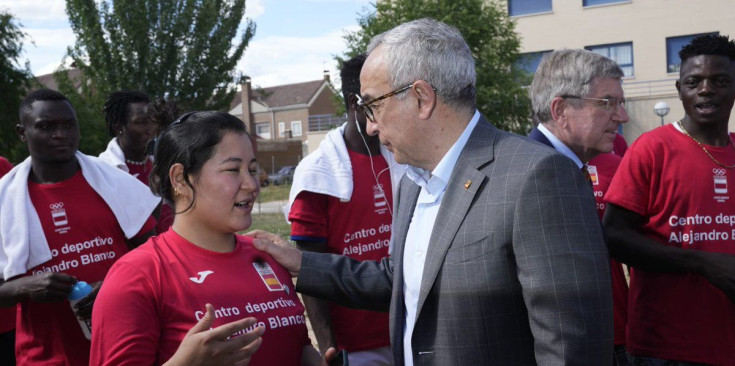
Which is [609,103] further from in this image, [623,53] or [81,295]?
[623,53]

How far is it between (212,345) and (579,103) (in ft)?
7.07

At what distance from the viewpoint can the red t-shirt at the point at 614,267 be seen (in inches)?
155

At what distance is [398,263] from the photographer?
261cm

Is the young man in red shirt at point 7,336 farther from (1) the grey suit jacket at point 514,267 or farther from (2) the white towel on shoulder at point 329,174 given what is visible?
(1) the grey suit jacket at point 514,267

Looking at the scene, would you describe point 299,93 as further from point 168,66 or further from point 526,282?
point 526,282

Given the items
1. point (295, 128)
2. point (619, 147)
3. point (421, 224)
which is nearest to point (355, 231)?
point (421, 224)

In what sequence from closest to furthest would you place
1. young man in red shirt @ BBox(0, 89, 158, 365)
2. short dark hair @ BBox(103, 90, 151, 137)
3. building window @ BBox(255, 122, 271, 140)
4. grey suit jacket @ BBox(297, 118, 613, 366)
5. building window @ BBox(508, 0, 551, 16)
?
grey suit jacket @ BBox(297, 118, 613, 366) < young man in red shirt @ BBox(0, 89, 158, 365) < short dark hair @ BBox(103, 90, 151, 137) < building window @ BBox(508, 0, 551, 16) < building window @ BBox(255, 122, 271, 140)

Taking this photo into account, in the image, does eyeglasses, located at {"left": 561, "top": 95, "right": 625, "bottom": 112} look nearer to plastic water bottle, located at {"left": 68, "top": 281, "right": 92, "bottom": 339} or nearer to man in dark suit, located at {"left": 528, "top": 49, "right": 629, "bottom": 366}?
man in dark suit, located at {"left": 528, "top": 49, "right": 629, "bottom": 366}

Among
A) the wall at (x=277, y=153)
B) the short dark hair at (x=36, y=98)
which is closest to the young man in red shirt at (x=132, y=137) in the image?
the short dark hair at (x=36, y=98)

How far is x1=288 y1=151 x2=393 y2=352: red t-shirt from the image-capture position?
12.4 ft

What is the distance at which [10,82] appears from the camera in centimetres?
2494

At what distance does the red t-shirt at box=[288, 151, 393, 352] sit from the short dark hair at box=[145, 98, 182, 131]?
68.7 inches

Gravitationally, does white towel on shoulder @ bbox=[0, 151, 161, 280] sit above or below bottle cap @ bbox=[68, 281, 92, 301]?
above

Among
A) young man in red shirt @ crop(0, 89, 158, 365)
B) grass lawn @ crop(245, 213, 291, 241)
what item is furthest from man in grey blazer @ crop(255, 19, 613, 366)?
grass lawn @ crop(245, 213, 291, 241)
